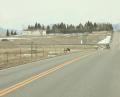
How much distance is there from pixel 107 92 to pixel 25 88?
3.00m

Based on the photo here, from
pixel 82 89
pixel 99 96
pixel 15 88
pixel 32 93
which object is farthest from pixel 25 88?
pixel 99 96

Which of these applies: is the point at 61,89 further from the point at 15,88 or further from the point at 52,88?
the point at 15,88

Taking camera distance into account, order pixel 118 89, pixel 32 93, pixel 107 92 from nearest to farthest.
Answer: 1. pixel 32 93
2. pixel 107 92
3. pixel 118 89

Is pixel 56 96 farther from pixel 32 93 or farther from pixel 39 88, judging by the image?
pixel 39 88

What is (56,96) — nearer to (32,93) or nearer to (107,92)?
(32,93)

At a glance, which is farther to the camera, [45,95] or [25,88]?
[25,88]

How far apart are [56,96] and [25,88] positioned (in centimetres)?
212

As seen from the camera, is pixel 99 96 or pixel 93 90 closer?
pixel 99 96

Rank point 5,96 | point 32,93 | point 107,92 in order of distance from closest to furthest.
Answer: point 5,96 < point 32,93 < point 107,92

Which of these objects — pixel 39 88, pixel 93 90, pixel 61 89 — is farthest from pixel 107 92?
pixel 39 88

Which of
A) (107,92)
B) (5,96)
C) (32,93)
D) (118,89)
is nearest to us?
(5,96)

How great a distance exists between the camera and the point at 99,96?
36.3 ft

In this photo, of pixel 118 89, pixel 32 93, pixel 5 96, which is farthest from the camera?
pixel 118 89

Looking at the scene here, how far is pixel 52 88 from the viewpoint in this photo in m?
12.9
